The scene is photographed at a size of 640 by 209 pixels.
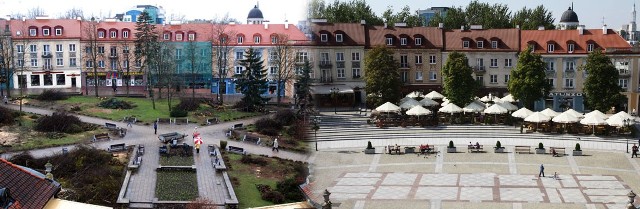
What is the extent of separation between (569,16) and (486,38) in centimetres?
1326

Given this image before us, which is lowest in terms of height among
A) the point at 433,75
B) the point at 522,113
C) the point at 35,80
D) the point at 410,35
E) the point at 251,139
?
the point at 251,139

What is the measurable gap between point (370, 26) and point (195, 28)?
28.5 feet

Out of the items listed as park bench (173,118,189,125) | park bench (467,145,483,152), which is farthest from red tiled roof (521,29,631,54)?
park bench (173,118,189,125)

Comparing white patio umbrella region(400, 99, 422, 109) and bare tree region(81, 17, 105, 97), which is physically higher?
bare tree region(81, 17, 105, 97)

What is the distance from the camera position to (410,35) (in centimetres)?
3750

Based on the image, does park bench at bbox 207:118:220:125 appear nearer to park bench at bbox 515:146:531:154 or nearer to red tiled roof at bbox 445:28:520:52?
park bench at bbox 515:146:531:154

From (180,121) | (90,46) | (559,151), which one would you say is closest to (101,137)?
(180,121)

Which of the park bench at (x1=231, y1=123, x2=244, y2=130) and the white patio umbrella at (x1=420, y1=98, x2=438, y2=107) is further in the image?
the white patio umbrella at (x1=420, y1=98, x2=438, y2=107)

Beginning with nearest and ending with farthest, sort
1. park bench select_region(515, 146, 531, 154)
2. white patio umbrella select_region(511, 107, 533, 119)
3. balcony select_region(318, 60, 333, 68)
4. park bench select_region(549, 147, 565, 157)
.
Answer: balcony select_region(318, 60, 333, 68)
park bench select_region(549, 147, 565, 157)
park bench select_region(515, 146, 531, 154)
white patio umbrella select_region(511, 107, 533, 119)

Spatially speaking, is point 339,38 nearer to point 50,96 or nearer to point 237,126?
point 237,126

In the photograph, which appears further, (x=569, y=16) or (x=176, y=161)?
(x=569, y=16)

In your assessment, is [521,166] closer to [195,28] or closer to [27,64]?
[195,28]

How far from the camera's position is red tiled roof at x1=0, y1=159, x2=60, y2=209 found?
15117 millimetres

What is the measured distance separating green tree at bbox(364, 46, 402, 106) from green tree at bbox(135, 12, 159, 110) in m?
13.4
